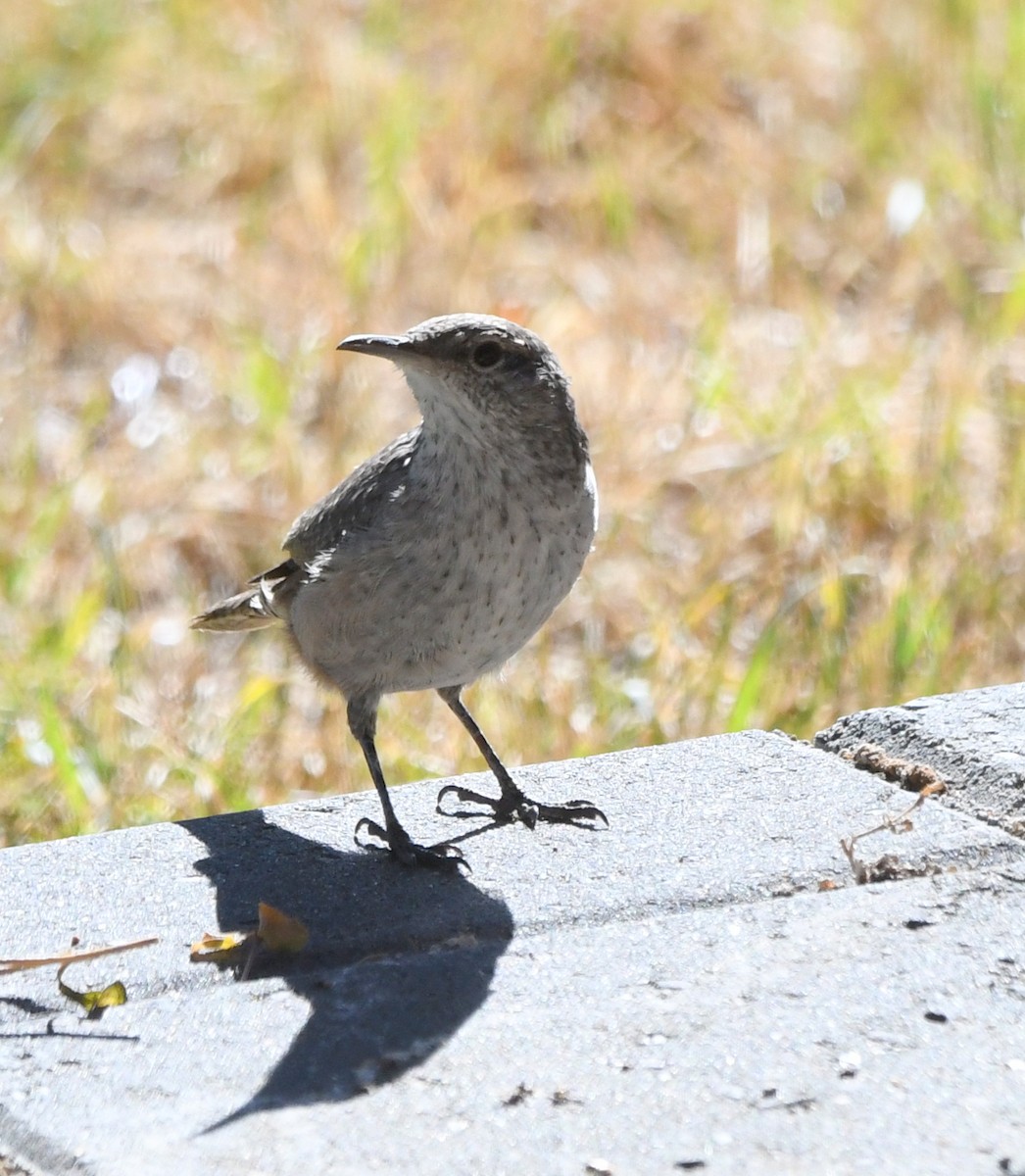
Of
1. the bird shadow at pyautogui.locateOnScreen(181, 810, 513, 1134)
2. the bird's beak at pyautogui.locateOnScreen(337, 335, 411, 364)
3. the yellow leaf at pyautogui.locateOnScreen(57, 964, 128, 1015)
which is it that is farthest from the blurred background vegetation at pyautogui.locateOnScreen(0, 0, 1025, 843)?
the yellow leaf at pyautogui.locateOnScreen(57, 964, 128, 1015)

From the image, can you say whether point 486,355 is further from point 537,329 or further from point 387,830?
point 537,329

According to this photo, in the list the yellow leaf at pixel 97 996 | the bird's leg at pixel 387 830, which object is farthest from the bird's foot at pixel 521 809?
the yellow leaf at pixel 97 996

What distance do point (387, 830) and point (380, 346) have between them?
3.11 ft

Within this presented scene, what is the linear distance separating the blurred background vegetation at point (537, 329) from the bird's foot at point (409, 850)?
4.40 ft

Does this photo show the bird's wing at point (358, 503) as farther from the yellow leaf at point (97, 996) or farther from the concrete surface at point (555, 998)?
the yellow leaf at point (97, 996)

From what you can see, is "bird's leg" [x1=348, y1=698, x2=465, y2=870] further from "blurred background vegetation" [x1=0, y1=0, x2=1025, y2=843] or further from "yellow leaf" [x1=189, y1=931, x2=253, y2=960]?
"blurred background vegetation" [x1=0, y1=0, x2=1025, y2=843]

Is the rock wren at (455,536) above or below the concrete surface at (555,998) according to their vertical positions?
above

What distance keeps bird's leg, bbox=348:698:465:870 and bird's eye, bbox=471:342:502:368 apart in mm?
715

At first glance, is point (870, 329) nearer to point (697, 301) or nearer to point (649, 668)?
point (697, 301)

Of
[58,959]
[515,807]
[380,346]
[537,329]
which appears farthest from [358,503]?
[537,329]

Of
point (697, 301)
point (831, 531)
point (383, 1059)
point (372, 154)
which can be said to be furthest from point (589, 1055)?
point (372, 154)

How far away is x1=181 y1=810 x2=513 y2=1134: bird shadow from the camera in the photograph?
2.56 m

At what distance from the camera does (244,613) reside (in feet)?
14.7

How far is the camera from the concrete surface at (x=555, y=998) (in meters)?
2.34
